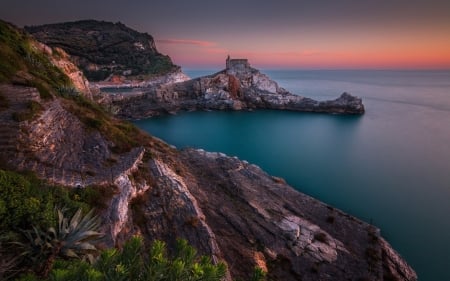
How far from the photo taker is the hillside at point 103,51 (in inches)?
5044

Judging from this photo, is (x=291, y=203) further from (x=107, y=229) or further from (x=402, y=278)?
(x=107, y=229)

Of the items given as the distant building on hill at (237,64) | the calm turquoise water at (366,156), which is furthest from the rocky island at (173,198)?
the distant building on hill at (237,64)

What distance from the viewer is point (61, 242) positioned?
7.93 m

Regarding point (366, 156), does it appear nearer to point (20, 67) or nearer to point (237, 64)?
point (20, 67)

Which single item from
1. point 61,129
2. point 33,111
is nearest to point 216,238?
point 61,129

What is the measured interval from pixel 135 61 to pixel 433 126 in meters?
132

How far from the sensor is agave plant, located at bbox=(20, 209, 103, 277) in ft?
24.9

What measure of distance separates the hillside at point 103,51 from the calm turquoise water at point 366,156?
7121 cm

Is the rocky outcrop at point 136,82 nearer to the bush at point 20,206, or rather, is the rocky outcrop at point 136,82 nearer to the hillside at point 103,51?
the hillside at point 103,51

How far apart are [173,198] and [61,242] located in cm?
914

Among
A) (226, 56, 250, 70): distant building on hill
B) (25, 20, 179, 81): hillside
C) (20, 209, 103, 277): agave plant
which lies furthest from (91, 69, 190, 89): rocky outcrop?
(20, 209, 103, 277): agave plant

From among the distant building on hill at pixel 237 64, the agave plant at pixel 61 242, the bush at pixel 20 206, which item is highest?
the distant building on hill at pixel 237 64

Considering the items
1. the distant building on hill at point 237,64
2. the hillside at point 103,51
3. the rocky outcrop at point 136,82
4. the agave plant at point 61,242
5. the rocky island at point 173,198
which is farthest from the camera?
the hillside at point 103,51

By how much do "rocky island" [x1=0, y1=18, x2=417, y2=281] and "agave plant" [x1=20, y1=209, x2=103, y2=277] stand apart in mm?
2871
